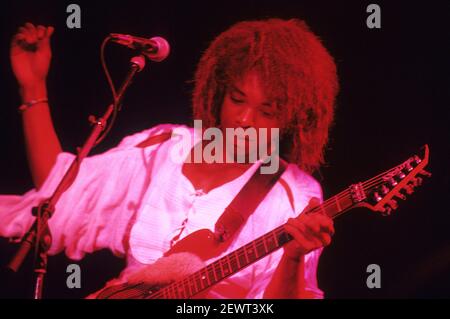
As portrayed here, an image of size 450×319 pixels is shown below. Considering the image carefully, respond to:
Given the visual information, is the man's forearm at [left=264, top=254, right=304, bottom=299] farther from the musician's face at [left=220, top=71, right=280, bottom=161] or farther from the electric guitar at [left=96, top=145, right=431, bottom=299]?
the musician's face at [left=220, top=71, right=280, bottom=161]

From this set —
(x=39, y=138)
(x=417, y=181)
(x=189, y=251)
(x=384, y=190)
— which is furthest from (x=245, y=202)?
(x=39, y=138)

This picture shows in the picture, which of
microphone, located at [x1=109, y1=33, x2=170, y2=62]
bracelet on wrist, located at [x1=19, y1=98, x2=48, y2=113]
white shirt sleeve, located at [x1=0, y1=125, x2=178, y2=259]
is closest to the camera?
microphone, located at [x1=109, y1=33, x2=170, y2=62]

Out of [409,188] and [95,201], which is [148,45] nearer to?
[95,201]

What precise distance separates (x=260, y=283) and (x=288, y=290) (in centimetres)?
11

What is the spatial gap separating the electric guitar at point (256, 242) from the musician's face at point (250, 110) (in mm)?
358

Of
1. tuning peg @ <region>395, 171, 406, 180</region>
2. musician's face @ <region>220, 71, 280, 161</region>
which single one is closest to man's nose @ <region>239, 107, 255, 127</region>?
musician's face @ <region>220, 71, 280, 161</region>

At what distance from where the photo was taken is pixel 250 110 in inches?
91.7

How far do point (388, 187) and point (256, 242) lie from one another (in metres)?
0.52

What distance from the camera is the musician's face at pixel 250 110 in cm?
233

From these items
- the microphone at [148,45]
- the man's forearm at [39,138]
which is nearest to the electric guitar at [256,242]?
the man's forearm at [39,138]

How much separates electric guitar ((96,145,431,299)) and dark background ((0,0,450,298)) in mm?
128

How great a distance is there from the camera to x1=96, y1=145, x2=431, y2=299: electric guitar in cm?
219

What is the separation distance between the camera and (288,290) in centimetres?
224

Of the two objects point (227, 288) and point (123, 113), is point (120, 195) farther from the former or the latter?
point (227, 288)
